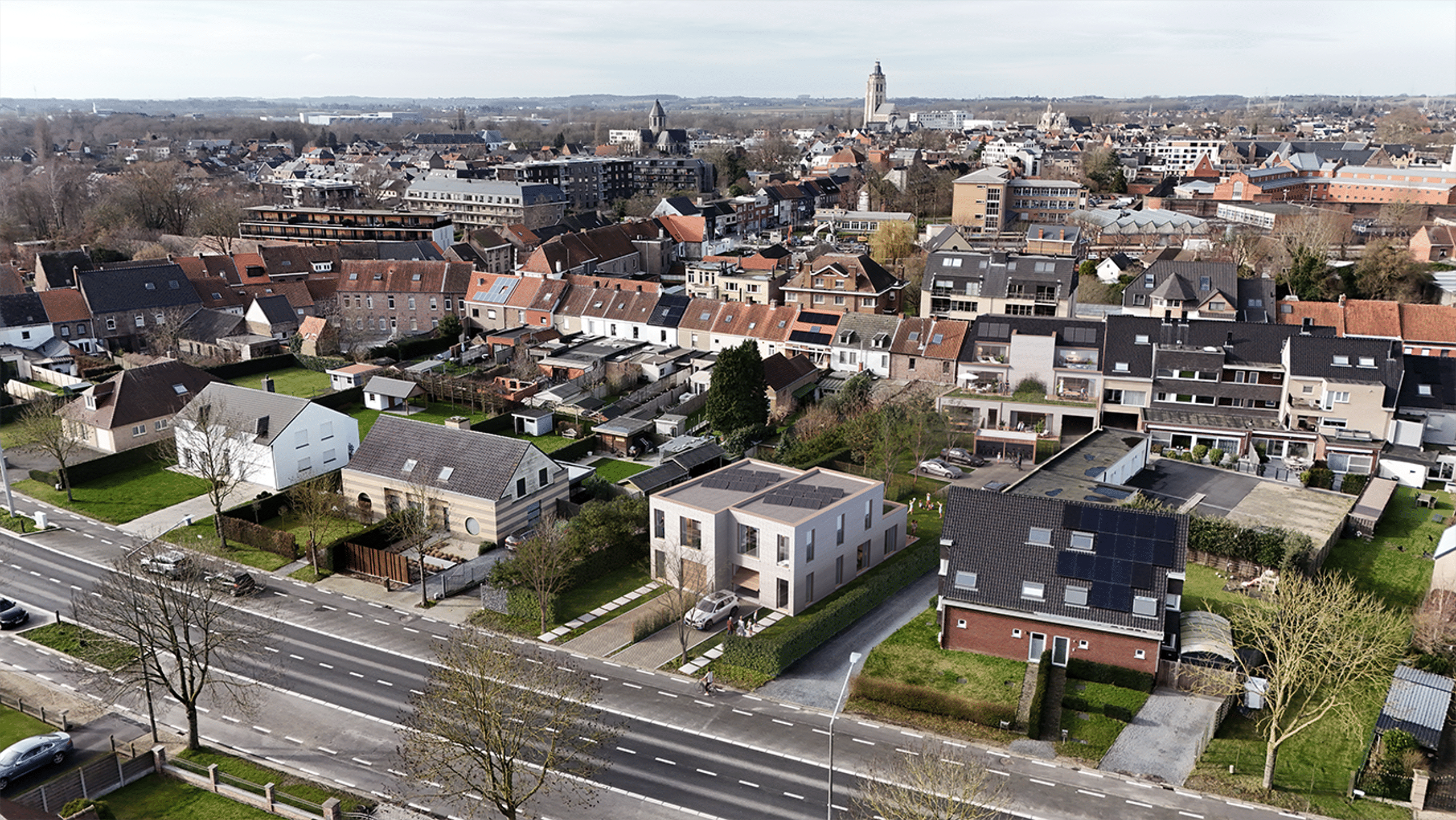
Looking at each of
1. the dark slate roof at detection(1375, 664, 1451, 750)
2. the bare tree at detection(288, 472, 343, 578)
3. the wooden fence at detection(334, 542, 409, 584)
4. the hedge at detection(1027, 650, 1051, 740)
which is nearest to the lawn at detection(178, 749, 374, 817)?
the wooden fence at detection(334, 542, 409, 584)

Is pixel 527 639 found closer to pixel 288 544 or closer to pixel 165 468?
pixel 288 544

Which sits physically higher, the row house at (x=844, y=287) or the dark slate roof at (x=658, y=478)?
the row house at (x=844, y=287)

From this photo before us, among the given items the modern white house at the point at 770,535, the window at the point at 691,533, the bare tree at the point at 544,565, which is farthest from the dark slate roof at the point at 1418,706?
the bare tree at the point at 544,565

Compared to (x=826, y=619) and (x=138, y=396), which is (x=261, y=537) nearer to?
(x=138, y=396)

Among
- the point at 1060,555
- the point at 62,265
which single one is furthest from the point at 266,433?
the point at 62,265

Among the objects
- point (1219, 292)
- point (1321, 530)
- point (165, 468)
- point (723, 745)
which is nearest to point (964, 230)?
point (1219, 292)

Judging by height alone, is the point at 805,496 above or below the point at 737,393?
below

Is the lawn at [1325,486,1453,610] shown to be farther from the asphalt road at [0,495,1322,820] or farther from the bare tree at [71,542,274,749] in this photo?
the bare tree at [71,542,274,749]

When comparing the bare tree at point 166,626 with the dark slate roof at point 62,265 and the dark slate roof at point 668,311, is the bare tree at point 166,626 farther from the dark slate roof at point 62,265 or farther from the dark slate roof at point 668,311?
the dark slate roof at point 62,265
